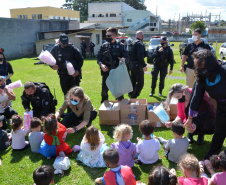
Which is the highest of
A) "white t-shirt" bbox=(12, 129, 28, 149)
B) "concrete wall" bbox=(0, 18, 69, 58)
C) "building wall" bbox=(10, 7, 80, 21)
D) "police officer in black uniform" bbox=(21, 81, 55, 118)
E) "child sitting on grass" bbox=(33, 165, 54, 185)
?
"building wall" bbox=(10, 7, 80, 21)

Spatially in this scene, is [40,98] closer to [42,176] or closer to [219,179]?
[42,176]

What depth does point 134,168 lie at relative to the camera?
3406 mm

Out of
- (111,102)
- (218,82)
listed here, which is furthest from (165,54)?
(218,82)

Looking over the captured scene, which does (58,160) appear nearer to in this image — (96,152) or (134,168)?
(96,152)

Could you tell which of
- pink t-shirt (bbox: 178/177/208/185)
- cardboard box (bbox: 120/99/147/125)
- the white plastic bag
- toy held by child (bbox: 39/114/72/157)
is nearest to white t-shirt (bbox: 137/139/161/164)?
pink t-shirt (bbox: 178/177/208/185)

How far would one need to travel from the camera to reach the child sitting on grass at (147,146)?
11.0 ft

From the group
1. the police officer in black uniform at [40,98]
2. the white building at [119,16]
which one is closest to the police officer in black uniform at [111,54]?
the police officer in black uniform at [40,98]

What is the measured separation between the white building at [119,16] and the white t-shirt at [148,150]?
5110 centimetres

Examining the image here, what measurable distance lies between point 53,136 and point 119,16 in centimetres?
5345

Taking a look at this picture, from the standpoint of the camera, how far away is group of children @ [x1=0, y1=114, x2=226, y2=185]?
2.46m

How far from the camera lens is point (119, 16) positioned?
53125 millimetres

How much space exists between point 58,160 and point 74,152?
0.52m

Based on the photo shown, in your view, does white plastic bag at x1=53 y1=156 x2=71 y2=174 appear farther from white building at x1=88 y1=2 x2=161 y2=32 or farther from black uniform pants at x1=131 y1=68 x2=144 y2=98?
white building at x1=88 y1=2 x2=161 y2=32

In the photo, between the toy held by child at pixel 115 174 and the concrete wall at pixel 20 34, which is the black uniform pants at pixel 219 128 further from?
the concrete wall at pixel 20 34
